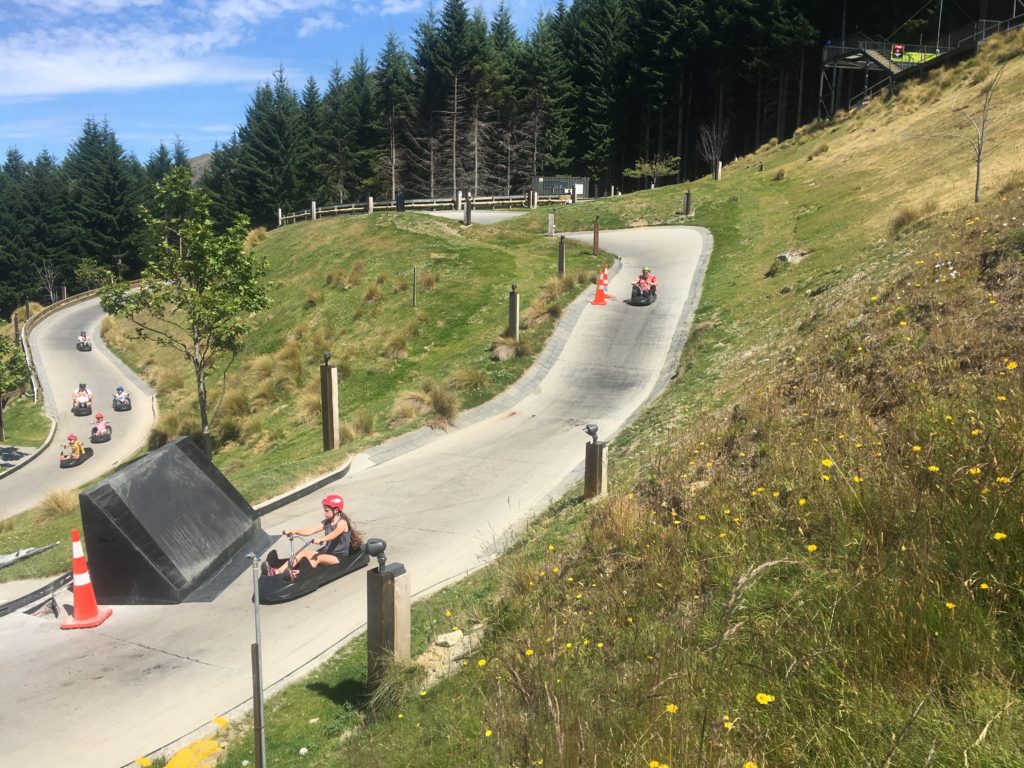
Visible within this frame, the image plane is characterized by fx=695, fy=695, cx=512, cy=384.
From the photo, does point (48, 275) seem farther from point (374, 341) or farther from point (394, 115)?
point (374, 341)

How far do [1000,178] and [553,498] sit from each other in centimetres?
1616

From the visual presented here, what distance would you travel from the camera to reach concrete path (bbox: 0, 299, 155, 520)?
77.0 ft

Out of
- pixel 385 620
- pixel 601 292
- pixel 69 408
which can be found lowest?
pixel 69 408

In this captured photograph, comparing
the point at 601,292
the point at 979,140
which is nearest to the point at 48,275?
the point at 601,292

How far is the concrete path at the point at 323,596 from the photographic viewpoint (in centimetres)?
607

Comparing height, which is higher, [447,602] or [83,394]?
[447,602]

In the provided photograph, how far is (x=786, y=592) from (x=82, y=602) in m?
7.49

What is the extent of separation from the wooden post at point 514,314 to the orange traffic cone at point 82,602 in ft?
41.0

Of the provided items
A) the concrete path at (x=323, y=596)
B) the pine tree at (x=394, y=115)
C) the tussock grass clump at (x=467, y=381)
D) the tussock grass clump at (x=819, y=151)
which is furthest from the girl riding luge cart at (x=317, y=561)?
the pine tree at (x=394, y=115)

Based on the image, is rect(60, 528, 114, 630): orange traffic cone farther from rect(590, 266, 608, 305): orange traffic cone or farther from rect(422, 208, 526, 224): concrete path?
rect(422, 208, 526, 224): concrete path

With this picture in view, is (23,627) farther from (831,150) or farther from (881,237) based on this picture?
(831,150)

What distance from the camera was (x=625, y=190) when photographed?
2798 inches

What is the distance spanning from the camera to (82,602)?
307 inches

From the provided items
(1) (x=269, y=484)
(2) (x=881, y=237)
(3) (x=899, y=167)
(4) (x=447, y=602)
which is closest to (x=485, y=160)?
(3) (x=899, y=167)
